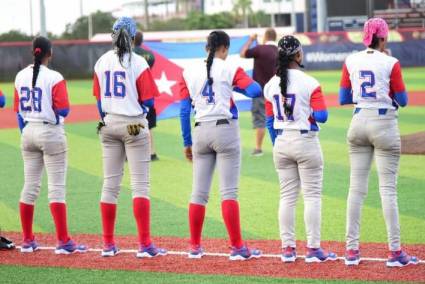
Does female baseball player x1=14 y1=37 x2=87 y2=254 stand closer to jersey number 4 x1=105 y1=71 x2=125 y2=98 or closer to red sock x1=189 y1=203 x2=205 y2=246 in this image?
jersey number 4 x1=105 y1=71 x2=125 y2=98

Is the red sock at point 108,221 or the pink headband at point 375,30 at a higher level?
the pink headband at point 375,30

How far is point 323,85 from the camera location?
33.2 m

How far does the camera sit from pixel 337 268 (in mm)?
7820

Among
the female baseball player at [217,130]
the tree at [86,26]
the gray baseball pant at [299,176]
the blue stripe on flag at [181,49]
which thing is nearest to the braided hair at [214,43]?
the female baseball player at [217,130]

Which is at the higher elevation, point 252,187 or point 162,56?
point 162,56

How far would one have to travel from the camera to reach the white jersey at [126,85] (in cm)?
836

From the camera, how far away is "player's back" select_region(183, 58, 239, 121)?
27.0 feet

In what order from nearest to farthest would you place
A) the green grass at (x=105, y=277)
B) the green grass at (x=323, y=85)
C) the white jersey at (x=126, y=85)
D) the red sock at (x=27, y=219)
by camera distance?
the green grass at (x=105, y=277) → the white jersey at (x=126, y=85) → the red sock at (x=27, y=219) → the green grass at (x=323, y=85)

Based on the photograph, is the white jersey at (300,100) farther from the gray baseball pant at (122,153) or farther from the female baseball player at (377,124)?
the gray baseball pant at (122,153)

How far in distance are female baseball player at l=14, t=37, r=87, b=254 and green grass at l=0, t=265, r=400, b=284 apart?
30.7 inches

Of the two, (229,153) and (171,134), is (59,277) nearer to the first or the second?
(229,153)

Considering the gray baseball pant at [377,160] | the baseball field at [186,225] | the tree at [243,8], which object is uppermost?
the tree at [243,8]

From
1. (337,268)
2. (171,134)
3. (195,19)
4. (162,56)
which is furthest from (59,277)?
(195,19)

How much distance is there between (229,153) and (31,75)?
2.08m
